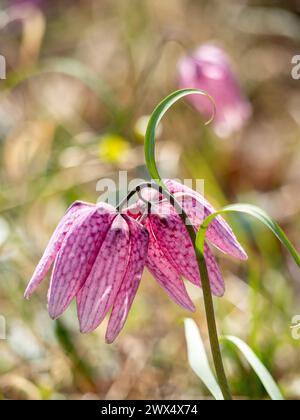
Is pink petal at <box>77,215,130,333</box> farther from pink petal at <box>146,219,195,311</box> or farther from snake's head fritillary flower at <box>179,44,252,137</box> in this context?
snake's head fritillary flower at <box>179,44,252,137</box>

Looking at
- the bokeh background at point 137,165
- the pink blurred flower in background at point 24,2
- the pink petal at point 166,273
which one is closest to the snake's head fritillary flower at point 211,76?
the bokeh background at point 137,165

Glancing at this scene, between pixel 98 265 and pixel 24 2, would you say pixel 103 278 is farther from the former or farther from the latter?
pixel 24 2

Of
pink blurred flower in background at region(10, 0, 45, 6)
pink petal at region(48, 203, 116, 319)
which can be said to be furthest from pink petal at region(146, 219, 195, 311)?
pink blurred flower in background at region(10, 0, 45, 6)

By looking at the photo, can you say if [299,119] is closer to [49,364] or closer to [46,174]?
[46,174]

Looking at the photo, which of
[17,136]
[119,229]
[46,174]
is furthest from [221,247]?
[17,136]

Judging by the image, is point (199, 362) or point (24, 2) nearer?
point (199, 362)

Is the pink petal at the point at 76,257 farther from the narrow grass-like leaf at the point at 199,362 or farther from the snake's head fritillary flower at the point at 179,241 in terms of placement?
the narrow grass-like leaf at the point at 199,362

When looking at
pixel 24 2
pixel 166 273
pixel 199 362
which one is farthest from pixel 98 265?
pixel 24 2
